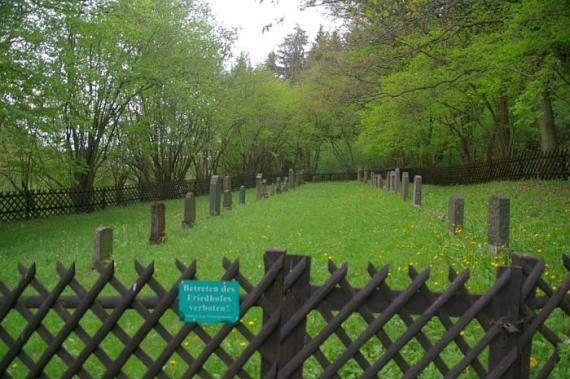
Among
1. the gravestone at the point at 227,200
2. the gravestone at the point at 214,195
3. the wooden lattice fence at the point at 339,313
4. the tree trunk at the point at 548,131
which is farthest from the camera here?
the tree trunk at the point at 548,131

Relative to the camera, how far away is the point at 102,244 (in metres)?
8.66

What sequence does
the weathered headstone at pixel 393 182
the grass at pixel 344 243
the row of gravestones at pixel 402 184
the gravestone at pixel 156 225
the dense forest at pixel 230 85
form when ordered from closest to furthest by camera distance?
the grass at pixel 344 243 → the gravestone at pixel 156 225 → the dense forest at pixel 230 85 → the row of gravestones at pixel 402 184 → the weathered headstone at pixel 393 182

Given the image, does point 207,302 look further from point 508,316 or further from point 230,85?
point 230,85

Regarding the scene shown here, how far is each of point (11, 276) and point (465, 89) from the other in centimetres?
2155

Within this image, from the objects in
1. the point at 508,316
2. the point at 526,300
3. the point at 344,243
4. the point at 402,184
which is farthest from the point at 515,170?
the point at 508,316

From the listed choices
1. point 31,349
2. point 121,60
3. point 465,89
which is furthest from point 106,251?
point 465,89

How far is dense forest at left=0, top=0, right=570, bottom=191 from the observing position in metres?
12.4

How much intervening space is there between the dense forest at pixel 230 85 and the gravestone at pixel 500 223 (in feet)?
16.5

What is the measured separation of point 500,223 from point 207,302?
20.0 feet

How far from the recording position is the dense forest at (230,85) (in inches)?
488

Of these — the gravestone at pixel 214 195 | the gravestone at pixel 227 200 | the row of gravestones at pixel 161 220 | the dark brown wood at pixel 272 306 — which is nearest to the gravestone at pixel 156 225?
the row of gravestones at pixel 161 220

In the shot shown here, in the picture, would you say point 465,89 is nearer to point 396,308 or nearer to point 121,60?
point 121,60

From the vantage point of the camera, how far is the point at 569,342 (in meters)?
3.47

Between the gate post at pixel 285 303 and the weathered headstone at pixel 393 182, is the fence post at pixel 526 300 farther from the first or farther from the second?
the weathered headstone at pixel 393 182
